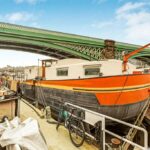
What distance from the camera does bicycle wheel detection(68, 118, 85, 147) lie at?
16.7ft

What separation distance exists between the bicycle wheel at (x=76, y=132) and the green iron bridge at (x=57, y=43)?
66.6 ft

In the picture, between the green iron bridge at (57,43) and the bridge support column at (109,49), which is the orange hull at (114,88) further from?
the bridge support column at (109,49)

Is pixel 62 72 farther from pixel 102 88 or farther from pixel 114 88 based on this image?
pixel 114 88

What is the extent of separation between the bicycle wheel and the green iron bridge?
20.3 m

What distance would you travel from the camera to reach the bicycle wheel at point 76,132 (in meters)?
5.08

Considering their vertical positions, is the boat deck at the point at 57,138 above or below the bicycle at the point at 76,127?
below

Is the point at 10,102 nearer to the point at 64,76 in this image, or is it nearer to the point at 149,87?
the point at 64,76

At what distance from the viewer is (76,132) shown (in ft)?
17.9

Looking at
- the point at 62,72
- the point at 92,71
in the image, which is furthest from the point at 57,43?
the point at 92,71

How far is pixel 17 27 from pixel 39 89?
14734 millimetres

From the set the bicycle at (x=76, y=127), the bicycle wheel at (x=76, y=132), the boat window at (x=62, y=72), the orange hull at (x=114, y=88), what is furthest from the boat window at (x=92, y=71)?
the bicycle wheel at (x=76, y=132)

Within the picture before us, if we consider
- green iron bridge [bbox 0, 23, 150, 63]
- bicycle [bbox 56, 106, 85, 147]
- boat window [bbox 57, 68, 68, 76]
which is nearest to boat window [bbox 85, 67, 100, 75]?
boat window [bbox 57, 68, 68, 76]

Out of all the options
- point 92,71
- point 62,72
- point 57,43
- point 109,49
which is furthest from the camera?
point 109,49

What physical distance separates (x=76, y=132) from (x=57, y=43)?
941 inches
